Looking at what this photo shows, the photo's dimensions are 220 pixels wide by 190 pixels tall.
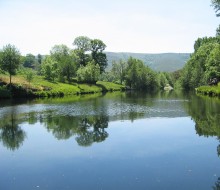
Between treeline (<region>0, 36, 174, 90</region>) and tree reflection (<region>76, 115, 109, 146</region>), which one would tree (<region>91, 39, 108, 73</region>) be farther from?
tree reflection (<region>76, 115, 109, 146</region>)

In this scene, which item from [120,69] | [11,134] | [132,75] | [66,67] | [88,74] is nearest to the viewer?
[11,134]

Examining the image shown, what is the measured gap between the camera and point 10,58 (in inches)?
3194

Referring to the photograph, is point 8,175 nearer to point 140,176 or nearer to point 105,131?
point 140,176

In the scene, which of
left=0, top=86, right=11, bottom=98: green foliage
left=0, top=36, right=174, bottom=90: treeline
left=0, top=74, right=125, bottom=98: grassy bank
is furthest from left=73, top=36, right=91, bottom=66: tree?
left=0, top=86, right=11, bottom=98: green foliage

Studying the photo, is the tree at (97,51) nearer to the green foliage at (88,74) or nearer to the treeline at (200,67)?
the green foliage at (88,74)

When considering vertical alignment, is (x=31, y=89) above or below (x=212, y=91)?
above

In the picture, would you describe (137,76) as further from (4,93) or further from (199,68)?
(4,93)

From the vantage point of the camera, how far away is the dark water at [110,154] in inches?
683

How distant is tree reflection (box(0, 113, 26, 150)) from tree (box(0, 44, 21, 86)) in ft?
146

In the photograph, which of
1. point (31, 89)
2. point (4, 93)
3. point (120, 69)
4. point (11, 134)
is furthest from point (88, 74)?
point (11, 134)

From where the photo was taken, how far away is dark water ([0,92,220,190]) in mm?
17359

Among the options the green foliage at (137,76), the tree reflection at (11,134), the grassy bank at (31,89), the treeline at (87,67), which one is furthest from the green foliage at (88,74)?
the tree reflection at (11,134)

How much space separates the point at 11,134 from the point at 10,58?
5383cm

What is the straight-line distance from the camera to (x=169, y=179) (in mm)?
17484
